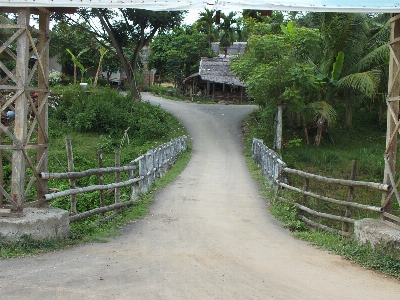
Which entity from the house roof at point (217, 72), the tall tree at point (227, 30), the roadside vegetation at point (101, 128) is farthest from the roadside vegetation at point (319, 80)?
the tall tree at point (227, 30)

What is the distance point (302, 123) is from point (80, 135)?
12.1 metres

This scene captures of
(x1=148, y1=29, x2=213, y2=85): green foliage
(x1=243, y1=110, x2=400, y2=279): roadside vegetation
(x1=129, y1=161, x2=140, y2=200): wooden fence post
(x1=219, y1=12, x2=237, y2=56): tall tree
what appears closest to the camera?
(x1=243, y1=110, x2=400, y2=279): roadside vegetation

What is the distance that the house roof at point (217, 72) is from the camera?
37.4m

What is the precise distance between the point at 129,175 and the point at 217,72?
28.1 metres

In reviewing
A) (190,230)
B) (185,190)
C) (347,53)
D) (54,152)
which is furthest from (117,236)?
(347,53)

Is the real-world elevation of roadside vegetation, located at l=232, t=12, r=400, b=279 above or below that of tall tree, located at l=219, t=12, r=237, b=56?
below

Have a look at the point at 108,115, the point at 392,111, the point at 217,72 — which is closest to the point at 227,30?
the point at 217,72

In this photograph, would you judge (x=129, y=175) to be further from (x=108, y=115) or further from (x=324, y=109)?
(x=108, y=115)

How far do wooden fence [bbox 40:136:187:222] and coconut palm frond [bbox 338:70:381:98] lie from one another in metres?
8.03

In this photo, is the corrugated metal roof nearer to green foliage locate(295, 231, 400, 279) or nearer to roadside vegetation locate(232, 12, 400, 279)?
green foliage locate(295, 231, 400, 279)

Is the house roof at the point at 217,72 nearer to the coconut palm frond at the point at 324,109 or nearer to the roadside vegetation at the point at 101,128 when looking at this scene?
the roadside vegetation at the point at 101,128

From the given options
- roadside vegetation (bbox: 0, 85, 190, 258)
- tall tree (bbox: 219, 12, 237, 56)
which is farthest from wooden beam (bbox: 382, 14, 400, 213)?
tall tree (bbox: 219, 12, 237, 56)

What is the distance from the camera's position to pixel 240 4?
6.32 metres

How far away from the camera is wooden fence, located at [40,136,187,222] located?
778cm
